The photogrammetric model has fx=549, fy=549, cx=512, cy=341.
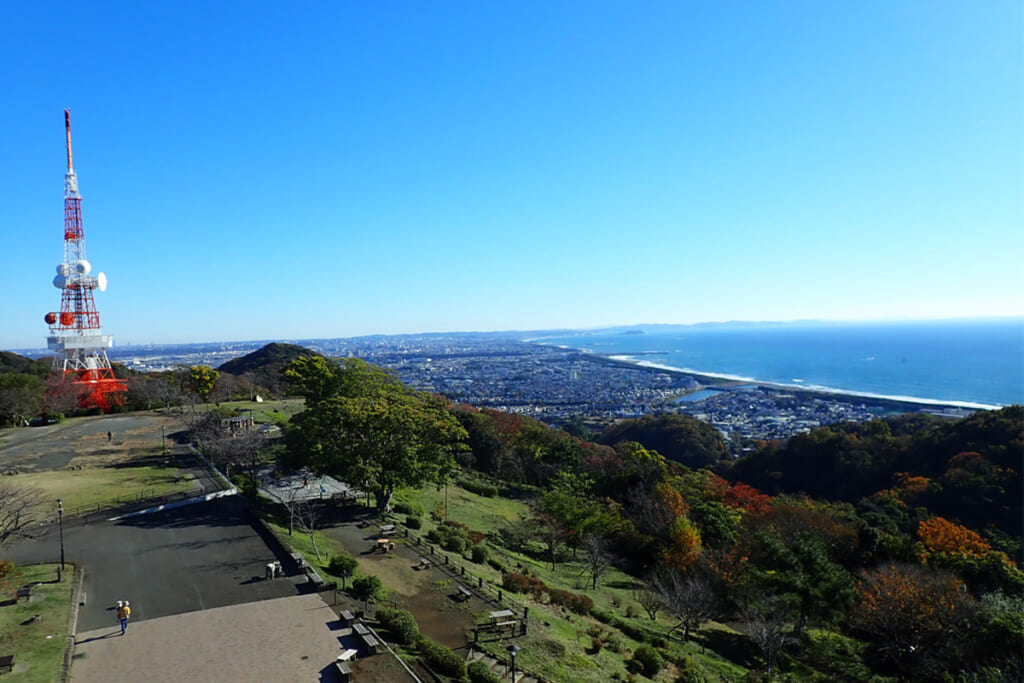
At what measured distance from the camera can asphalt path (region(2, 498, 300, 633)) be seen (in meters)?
16.7

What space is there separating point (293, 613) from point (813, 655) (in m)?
19.1

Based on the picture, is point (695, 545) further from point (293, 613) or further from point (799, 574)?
point (293, 613)

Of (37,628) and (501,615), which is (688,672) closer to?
(501,615)

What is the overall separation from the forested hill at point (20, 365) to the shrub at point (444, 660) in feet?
246

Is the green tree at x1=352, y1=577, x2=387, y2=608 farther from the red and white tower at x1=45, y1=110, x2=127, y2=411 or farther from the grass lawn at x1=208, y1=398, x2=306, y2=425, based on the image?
the red and white tower at x1=45, y1=110, x2=127, y2=411

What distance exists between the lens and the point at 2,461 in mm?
33625

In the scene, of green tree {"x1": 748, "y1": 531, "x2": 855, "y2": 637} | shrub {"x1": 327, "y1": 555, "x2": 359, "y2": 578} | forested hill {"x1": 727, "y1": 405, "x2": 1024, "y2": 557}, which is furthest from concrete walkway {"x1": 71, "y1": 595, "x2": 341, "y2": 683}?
forested hill {"x1": 727, "y1": 405, "x2": 1024, "y2": 557}

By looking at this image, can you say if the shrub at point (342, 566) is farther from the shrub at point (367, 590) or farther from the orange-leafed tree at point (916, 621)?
the orange-leafed tree at point (916, 621)

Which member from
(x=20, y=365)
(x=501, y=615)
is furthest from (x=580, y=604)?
(x=20, y=365)

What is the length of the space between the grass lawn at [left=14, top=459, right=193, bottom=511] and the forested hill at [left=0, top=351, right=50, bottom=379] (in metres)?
47.4

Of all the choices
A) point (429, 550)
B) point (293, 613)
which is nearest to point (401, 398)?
point (429, 550)

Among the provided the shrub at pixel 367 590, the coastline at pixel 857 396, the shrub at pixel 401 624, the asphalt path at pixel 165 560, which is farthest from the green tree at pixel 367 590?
the coastline at pixel 857 396

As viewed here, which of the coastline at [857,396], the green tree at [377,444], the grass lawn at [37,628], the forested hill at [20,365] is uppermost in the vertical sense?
the forested hill at [20,365]

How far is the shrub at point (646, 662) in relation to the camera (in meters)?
16.6
